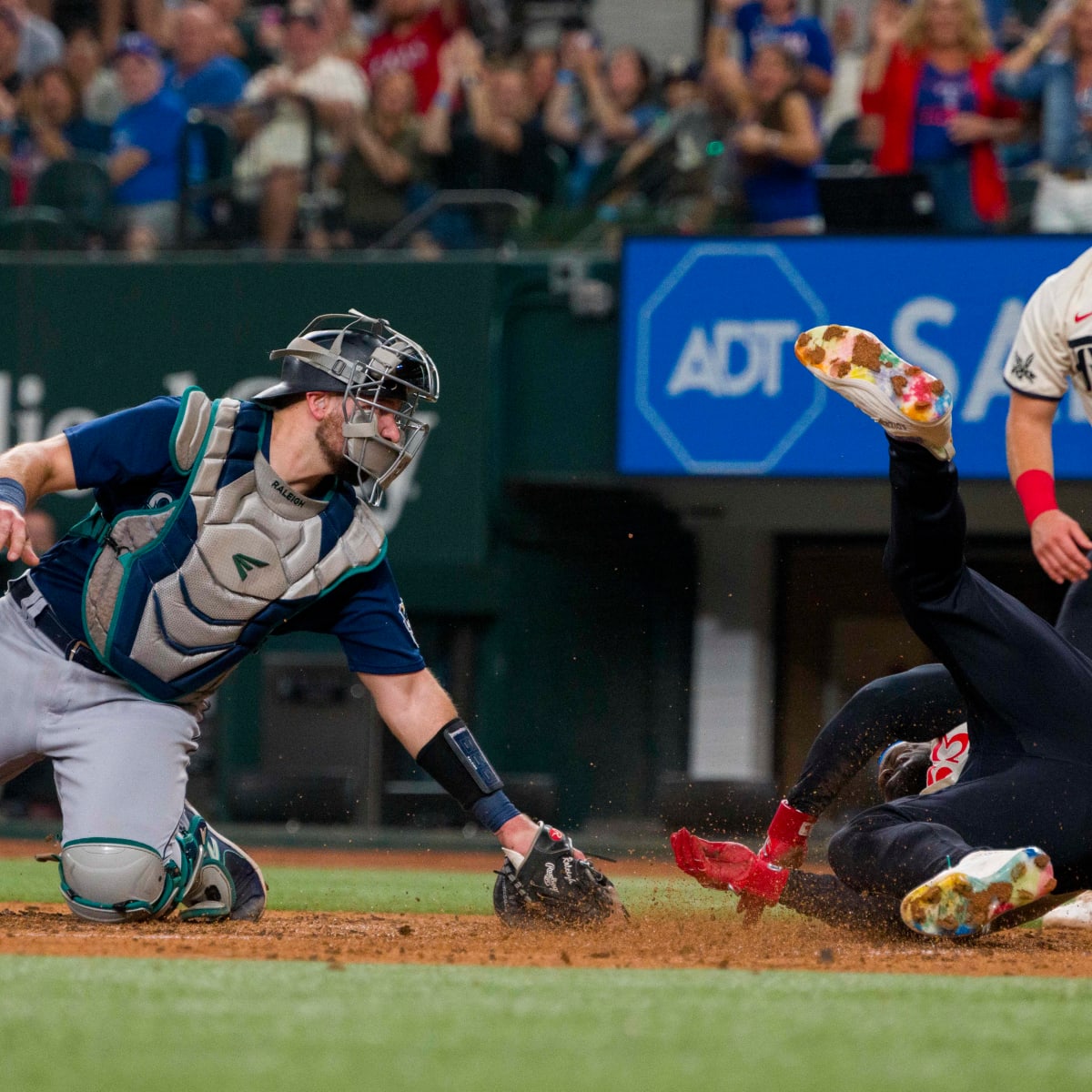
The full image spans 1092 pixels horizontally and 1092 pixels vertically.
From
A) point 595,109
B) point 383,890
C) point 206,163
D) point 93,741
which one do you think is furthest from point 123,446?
point 595,109

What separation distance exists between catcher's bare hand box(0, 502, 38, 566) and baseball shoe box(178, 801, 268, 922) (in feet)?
3.50

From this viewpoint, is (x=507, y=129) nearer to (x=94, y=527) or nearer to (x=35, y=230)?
(x=35, y=230)

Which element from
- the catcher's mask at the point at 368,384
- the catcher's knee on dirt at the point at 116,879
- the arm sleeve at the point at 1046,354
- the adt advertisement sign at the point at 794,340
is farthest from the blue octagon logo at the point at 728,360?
the catcher's knee on dirt at the point at 116,879

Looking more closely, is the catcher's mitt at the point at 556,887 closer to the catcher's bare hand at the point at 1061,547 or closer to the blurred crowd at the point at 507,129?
the catcher's bare hand at the point at 1061,547

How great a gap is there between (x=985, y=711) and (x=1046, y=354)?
1.12 metres

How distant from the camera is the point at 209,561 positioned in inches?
187

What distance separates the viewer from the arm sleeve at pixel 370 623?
4938 millimetres

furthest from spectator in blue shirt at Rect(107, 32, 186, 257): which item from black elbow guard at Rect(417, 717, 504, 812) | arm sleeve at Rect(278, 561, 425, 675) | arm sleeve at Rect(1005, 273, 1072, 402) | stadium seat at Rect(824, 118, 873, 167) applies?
arm sleeve at Rect(1005, 273, 1072, 402)

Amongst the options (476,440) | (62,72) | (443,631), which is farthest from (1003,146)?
(62,72)

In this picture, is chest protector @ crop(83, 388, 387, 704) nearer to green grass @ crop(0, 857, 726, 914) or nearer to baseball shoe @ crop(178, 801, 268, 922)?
baseball shoe @ crop(178, 801, 268, 922)

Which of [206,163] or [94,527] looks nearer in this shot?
[94,527]

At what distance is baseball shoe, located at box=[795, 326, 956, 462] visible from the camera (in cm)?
A: 423

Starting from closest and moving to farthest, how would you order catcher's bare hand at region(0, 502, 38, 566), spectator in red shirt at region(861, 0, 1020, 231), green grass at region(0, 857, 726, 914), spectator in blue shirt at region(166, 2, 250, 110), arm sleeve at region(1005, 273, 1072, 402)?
catcher's bare hand at region(0, 502, 38, 566), arm sleeve at region(1005, 273, 1072, 402), green grass at region(0, 857, 726, 914), spectator in red shirt at region(861, 0, 1020, 231), spectator in blue shirt at region(166, 2, 250, 110)

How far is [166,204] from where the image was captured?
11.7 meters
